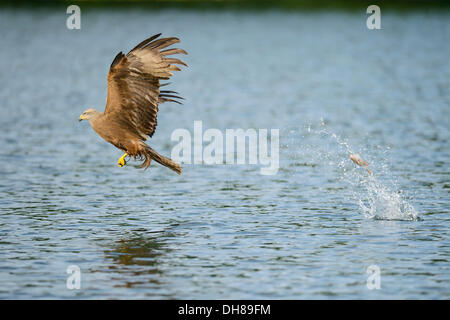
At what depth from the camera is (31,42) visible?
57688 millimetres

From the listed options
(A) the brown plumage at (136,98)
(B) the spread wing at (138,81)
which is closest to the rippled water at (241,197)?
(A) the brown plumage at (136,98)

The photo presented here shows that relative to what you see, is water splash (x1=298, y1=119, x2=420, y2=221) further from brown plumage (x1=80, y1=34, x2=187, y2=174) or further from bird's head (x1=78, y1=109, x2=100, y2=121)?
bird's head (x1=78, y1=109, x2=100, y2=121)

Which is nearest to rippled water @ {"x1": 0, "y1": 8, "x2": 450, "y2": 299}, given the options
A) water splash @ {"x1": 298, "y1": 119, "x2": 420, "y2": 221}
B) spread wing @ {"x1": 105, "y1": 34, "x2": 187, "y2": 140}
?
water splash @ {"x1": 298, "y1": 119, "x2": 420, "y2": 221}

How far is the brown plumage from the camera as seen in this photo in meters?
14.3

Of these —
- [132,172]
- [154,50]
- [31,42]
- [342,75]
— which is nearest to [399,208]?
[154,50]

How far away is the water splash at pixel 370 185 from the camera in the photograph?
53.1ft

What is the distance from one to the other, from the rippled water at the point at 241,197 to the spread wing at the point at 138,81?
6.37 ft

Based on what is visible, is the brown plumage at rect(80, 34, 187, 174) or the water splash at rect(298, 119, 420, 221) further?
Result: the water splash at rect(298, 119, 420, 221)

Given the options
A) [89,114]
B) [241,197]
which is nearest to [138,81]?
[89,114]

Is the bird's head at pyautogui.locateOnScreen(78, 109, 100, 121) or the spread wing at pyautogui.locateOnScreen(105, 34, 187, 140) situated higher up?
the spread wing at pyautogui.locateOnScreen(105, 34, 187, 140)

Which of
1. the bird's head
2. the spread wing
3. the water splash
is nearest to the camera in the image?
the spread wing

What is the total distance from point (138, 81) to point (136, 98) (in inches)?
13.2
